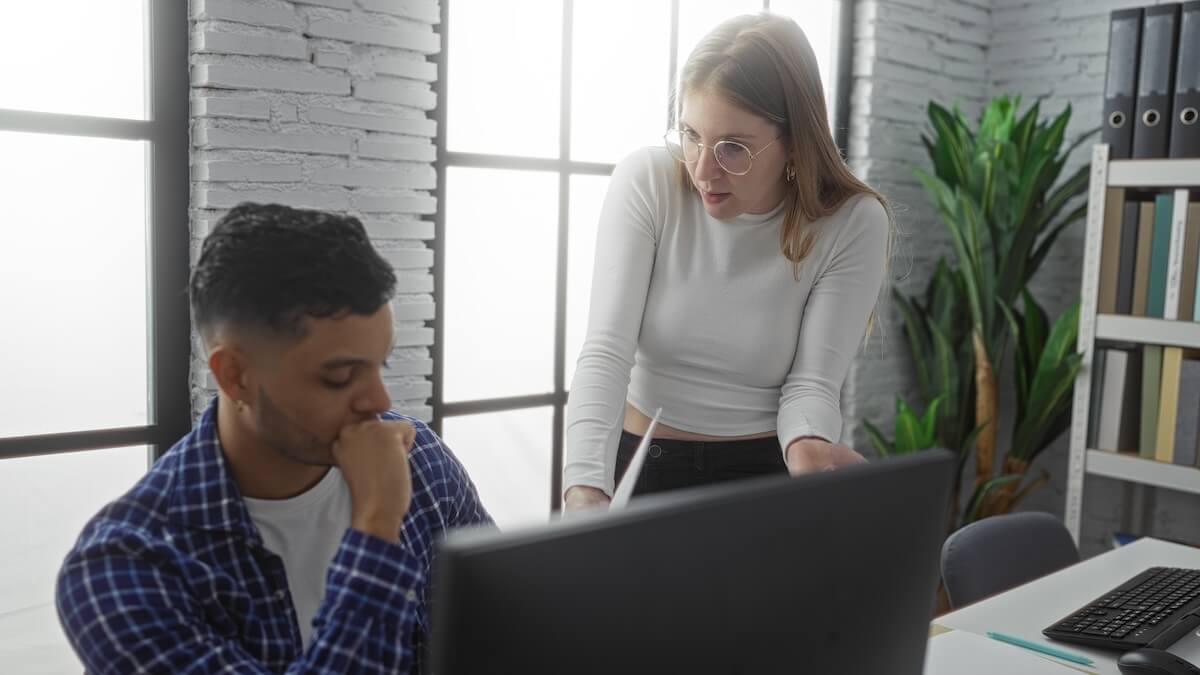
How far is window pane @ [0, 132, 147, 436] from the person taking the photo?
2.04 meters

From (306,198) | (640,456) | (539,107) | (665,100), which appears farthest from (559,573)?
(665,100)

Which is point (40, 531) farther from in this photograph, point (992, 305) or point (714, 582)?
point (992, 305)

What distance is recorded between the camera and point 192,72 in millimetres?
2127

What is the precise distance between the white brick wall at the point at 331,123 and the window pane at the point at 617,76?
63cm

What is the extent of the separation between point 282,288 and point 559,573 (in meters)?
0.56

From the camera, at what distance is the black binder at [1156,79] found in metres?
2.86

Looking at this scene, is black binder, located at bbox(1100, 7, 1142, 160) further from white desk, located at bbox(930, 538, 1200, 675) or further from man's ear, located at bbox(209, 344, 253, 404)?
man's ear, located at bbox(209, 344, 253, 404)

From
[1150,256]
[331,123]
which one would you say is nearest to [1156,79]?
[1150,256]

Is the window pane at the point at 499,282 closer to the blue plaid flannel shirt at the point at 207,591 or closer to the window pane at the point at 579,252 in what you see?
the window pane at the point at 579,252

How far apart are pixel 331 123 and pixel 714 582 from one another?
6.12ft

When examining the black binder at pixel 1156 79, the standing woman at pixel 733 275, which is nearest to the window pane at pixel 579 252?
the standing woman at pixel 733 275

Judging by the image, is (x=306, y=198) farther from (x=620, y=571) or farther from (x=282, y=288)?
(x=620, y=571)

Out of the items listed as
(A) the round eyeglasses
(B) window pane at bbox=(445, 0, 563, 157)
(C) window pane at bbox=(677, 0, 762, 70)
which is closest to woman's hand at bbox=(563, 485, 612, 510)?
(A) the round eyeglasses

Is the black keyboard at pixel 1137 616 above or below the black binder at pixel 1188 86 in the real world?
below
